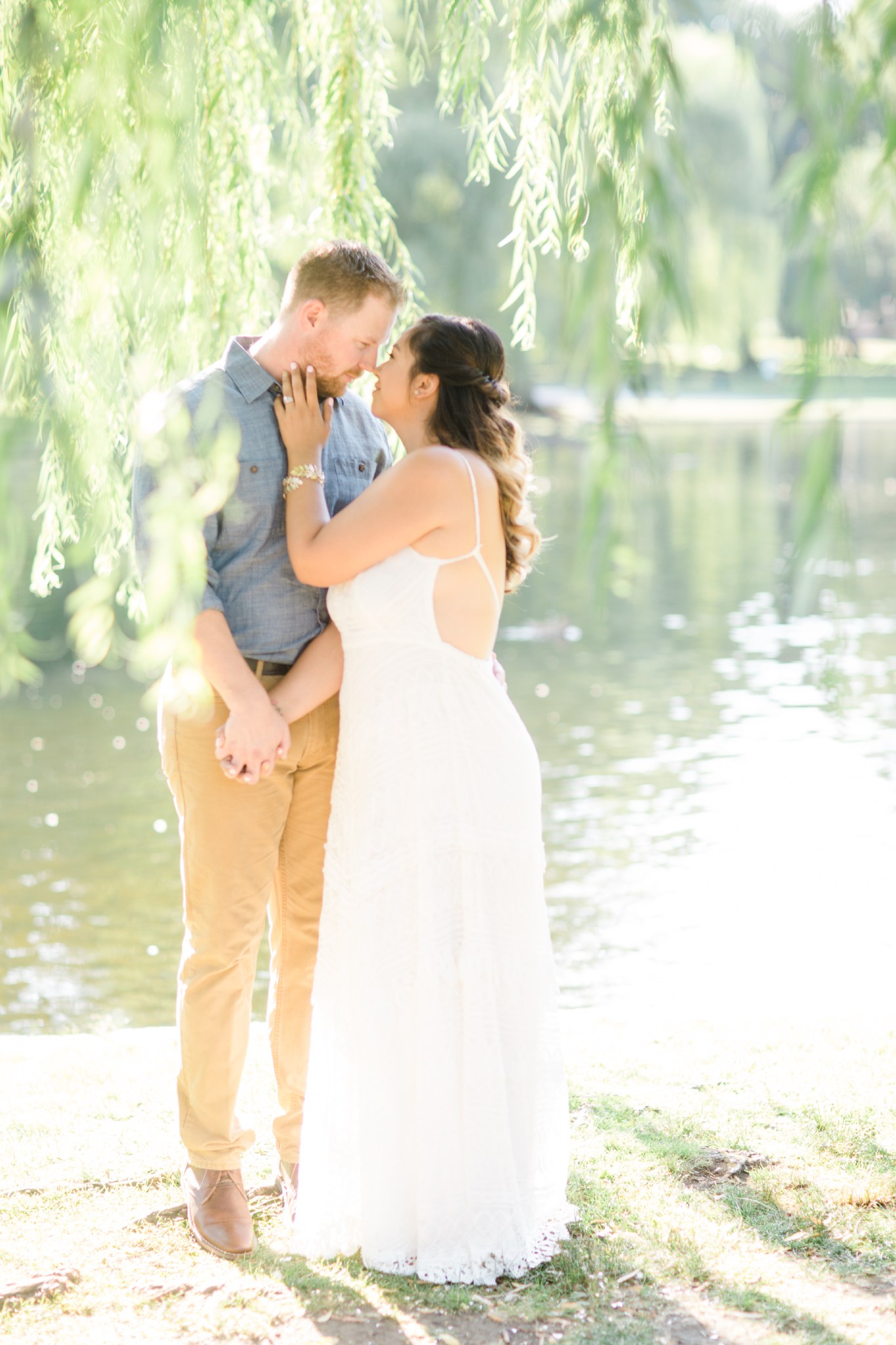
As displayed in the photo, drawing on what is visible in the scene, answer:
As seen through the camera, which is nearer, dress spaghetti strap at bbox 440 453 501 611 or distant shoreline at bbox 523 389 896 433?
dress spaghetti strap at bbox 440 453 501 611

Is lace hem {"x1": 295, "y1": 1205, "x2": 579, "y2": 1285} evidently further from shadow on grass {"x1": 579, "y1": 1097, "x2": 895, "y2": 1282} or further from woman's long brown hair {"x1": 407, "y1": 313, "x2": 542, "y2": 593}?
woman's long brown hair {"x1": 407, "y1": 313, "x2": 542, "y2": 593}

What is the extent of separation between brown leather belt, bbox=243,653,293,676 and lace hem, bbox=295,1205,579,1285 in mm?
1108

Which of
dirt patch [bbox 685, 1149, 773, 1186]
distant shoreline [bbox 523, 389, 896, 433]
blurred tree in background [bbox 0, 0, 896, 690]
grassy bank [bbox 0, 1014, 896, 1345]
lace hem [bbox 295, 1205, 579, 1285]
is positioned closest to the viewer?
blurred tree in background [bbox 0, 0, 896, 690]

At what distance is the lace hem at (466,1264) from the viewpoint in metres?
2.69

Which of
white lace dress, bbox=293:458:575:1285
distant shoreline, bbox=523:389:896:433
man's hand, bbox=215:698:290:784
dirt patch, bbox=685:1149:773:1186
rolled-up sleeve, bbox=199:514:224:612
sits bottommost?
dirt patch, bbox=685:1149:773:1186

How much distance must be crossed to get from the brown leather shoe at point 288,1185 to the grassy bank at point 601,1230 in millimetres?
43

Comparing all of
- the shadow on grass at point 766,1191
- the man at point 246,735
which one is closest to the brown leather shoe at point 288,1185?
the man at point 246,735

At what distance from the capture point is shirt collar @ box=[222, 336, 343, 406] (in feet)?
Answer: 9.46

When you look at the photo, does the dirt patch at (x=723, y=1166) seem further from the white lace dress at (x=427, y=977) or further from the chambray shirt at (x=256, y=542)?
the chambray shirt at (x=256, y=542)

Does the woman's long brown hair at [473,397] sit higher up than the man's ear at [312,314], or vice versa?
the man's ear at [312,314]

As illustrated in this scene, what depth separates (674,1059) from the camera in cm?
397

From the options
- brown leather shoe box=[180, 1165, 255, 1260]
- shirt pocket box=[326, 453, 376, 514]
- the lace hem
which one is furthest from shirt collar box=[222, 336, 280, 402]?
the lace hem

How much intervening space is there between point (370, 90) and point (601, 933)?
160 inches

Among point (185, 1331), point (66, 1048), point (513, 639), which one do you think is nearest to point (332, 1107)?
point (185, 1331)
